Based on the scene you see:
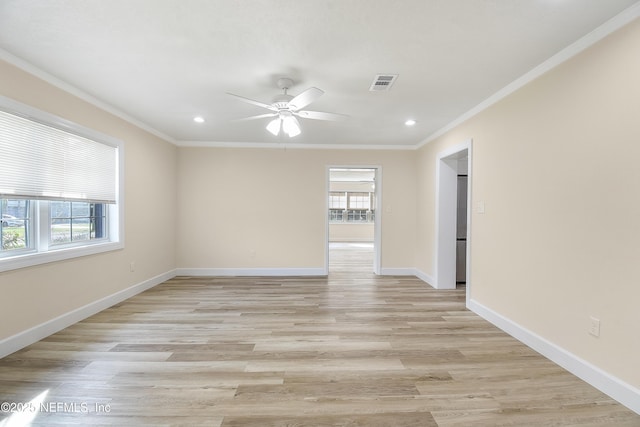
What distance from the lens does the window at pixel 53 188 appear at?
7.63ft

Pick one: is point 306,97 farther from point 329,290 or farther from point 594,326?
point 329,290

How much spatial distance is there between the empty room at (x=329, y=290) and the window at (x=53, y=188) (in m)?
0.02

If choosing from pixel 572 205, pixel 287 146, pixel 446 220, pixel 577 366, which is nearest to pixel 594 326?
pixel 577 366

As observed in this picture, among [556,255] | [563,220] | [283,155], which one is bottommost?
[556,255]

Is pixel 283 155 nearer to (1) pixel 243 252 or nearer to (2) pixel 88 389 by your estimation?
(1) pixel 243 252

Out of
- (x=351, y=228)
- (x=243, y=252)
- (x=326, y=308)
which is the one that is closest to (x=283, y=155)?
(x=243, y=252)

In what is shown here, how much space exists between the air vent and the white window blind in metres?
3.12

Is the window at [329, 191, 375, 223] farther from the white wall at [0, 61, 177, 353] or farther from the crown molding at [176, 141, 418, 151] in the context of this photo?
the white wall at [0, 61, 177, 353]

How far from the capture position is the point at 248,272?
516 centimetres

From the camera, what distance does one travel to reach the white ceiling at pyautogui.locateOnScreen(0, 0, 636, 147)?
5.61 feet

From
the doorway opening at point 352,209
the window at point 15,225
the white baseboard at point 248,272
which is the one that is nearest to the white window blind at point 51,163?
the window at point 15,225

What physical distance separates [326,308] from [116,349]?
214 cm

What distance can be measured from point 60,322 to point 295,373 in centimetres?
248

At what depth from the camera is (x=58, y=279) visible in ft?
8.96
